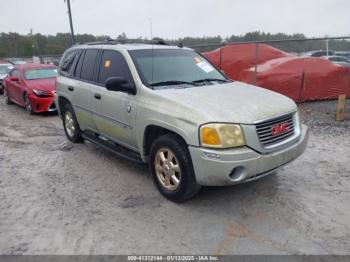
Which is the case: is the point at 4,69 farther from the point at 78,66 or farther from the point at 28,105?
the point at 78,66

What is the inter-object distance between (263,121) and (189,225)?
136cm

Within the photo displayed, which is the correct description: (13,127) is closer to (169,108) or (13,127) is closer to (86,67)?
(86,67)

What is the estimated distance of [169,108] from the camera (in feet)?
12.5

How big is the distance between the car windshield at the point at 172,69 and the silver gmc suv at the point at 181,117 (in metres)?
0.01

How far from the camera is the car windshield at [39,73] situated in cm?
1059

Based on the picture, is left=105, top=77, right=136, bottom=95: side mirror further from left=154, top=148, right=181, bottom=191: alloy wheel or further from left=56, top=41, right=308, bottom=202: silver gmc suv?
left=154, top=148, right=181, bottom=191: alloy wheel

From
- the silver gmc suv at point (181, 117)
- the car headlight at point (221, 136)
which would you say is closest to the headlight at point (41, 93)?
the silver gmc suv at point (181, 117)

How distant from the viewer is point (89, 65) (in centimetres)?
552

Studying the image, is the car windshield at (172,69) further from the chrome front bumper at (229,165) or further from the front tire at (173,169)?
the chrome front bumper at (229,165)

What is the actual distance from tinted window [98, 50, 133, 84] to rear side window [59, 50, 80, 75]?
1194 millimetres

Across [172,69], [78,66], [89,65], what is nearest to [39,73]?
[78,66]

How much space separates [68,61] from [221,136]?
408cm

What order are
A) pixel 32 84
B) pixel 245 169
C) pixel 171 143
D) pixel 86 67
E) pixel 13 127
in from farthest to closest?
1. pixel 32 84
2. pixel 13 127
3. pixel 86 67
4. pixel 171 143
5. pixel 245 169

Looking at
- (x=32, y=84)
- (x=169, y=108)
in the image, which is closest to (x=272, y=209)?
(x=169, y=108)
